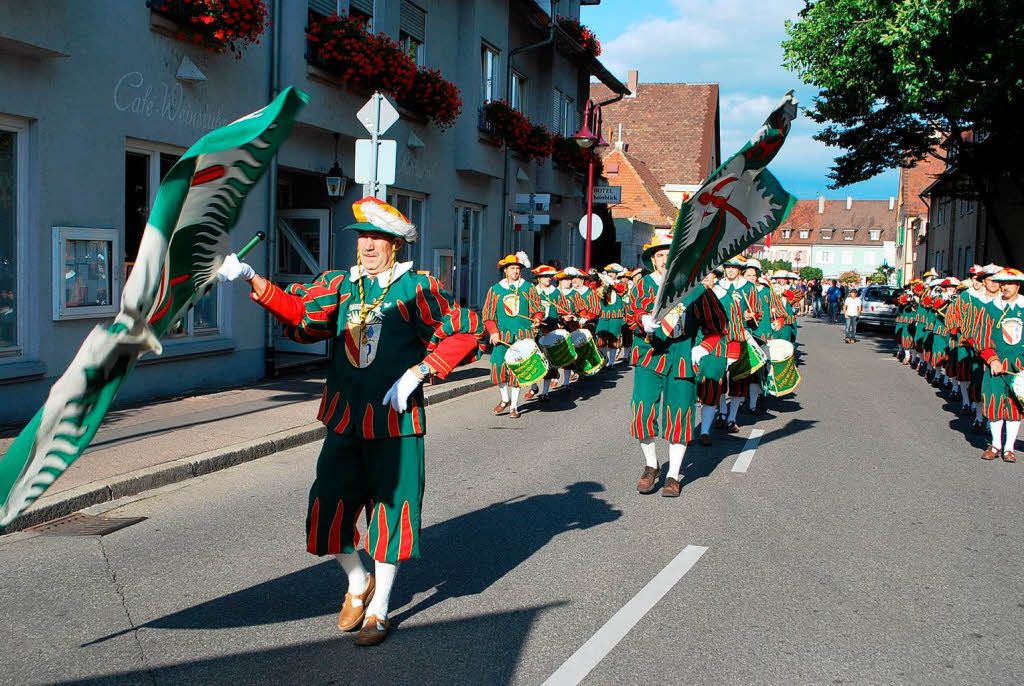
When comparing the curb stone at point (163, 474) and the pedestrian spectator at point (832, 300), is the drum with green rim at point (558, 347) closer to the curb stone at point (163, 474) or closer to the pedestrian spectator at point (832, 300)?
the curb stone at point (163, 474)

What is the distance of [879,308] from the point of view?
110ft

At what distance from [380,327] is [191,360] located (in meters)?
7.61

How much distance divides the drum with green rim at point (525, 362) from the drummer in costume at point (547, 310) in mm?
840

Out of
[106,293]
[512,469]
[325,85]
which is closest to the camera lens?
[512,469]

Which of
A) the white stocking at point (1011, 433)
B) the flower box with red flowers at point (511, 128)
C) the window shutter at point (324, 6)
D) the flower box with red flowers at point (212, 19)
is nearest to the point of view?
the white stocking at point (1011, 433)

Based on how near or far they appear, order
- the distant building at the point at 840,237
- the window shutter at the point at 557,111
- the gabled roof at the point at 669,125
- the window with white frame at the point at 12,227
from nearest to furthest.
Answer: the window with white frame at the point at 12,227, the window shutter at the point at 557,111, the gabled roof at the point at 669,125, the distant building at the point at 840,237

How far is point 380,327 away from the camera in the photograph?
14.1 feet

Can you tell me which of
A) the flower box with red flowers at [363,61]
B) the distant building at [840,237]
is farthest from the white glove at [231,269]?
the distant building at [840,237]

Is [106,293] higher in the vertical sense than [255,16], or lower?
lower

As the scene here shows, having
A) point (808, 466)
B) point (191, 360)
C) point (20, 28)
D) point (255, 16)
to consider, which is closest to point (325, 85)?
point (255, 16)

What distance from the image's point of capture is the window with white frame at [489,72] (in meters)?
19.8

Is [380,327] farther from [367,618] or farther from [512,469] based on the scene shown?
[512,469]

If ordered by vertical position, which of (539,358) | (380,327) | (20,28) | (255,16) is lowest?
(539,358)

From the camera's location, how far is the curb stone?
6121 millimetres
